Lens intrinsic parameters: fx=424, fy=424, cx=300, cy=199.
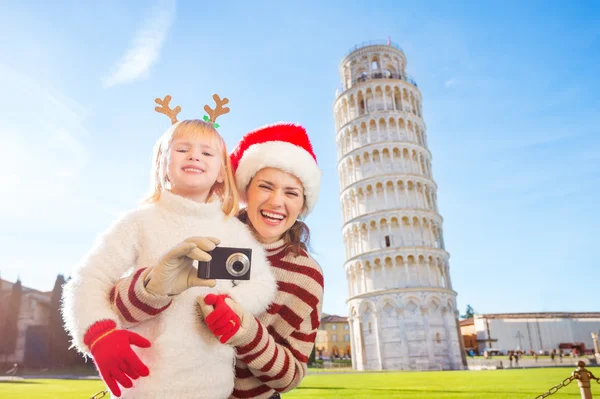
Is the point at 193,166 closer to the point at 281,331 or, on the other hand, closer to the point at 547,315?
the point at 281,331

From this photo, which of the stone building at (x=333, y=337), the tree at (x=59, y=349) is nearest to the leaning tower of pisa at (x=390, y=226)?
the tree at (x=59, y=349)

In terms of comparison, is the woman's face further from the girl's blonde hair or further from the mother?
the girl's blonde hair

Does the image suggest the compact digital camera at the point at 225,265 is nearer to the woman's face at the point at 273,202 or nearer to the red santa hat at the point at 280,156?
the woman's face at the point at 273,202

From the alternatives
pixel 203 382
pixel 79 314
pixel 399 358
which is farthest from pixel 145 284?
pixel 399 358

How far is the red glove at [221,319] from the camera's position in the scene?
1824mm

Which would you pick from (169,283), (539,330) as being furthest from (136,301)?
(539,330)

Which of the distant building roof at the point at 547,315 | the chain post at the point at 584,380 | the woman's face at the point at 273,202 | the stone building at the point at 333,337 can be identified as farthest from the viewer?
the stone building at the point at 333,337

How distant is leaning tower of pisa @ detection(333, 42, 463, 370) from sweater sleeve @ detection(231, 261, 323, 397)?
118 feet

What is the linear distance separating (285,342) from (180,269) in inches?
38.5

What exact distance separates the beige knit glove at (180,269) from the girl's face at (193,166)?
63 centimetres

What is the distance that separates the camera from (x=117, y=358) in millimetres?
1736

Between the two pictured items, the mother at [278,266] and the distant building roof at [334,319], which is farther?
the distant building roof at [334,319]

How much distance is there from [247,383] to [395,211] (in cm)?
3826

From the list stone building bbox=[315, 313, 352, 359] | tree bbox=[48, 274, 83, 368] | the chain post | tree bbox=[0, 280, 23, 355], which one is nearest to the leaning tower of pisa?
tree bbox=[48, 274, 83, 368]
